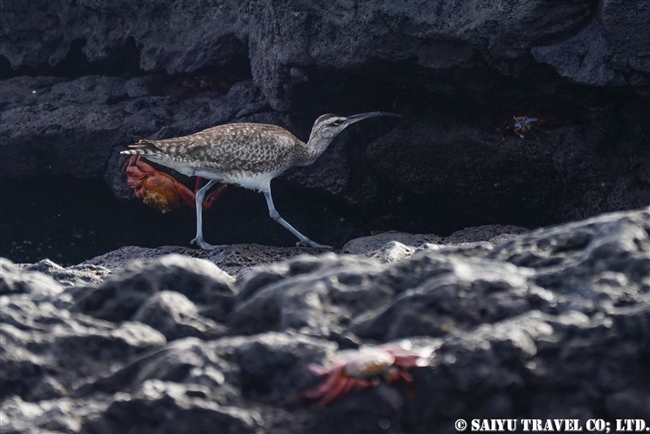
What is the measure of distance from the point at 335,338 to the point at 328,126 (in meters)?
5.46

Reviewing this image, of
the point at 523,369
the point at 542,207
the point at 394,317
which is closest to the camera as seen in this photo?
the point at 523,369

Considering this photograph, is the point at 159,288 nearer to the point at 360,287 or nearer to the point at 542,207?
the point at 360,287

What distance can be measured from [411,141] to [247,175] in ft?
4.92

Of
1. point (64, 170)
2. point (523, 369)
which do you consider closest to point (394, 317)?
point (523, 369)

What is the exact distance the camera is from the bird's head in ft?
25.4

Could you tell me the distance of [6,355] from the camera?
2.46 metres

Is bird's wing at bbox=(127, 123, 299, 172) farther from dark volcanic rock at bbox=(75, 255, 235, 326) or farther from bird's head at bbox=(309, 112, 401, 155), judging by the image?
dark volcanic rock at bbox=(75, 255, 235, 326)

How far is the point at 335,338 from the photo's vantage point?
8.13ft

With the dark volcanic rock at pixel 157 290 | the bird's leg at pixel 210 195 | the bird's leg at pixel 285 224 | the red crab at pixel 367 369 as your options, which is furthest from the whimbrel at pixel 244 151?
the red crab at pixel 367 369

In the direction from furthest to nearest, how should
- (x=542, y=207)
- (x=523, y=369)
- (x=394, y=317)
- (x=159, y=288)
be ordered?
1. (x=542, y=207)
2. (x=159, y=288)
3. (x=394, y=317)
4. (x=523, y=369)

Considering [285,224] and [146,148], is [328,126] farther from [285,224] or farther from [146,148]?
[146,148]

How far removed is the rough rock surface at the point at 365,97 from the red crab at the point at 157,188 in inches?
10.7

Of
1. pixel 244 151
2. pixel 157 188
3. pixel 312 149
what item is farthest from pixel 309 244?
pixel 157 188

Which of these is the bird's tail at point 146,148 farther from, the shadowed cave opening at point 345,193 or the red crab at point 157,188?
the shadowed cave opening at point 345,193
